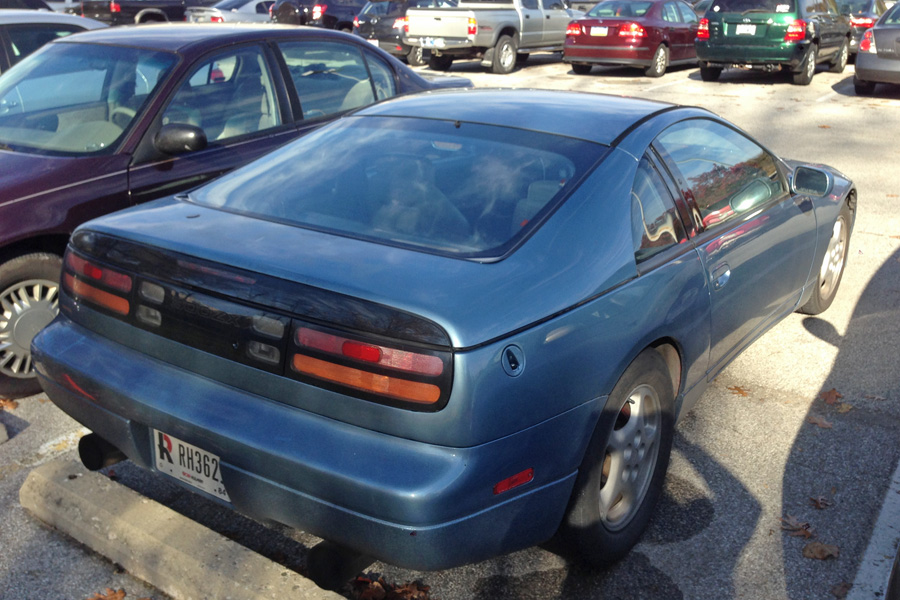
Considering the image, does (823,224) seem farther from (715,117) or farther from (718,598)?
(718,598)

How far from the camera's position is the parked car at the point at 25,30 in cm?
688

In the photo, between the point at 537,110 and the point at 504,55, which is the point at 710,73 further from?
the point at 537,110

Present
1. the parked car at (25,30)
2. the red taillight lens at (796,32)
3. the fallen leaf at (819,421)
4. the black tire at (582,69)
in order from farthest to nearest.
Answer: the black tire at (582,69)
the red taillight lens at (796,32)
the parked car at (25,30)
the fallen leaf at (819,421)

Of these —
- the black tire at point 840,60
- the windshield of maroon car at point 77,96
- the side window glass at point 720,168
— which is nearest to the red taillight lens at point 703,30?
the black tire at point 840,60

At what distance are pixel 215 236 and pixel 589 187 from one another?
1260mm

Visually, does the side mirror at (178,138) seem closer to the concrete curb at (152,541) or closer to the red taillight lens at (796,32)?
the concrete curb at (152,541)

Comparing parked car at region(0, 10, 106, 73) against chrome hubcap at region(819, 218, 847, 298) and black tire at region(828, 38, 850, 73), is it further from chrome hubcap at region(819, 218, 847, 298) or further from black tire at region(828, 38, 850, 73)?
black tire at region(828, 38, 850, 73)

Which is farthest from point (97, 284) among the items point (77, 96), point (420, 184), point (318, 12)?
point (318, 12)

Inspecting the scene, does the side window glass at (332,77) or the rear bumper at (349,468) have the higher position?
the side window glass at (332,77)

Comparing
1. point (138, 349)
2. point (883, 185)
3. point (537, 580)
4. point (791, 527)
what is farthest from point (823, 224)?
point (883, 185)

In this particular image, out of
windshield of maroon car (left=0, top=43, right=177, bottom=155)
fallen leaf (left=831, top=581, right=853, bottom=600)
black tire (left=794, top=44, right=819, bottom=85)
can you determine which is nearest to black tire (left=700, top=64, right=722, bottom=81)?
black tire (left=794, top=44, right=819, bottom=85)

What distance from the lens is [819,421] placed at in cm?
432

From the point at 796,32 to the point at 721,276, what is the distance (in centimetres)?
1377

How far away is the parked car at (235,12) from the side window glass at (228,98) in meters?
15.9
